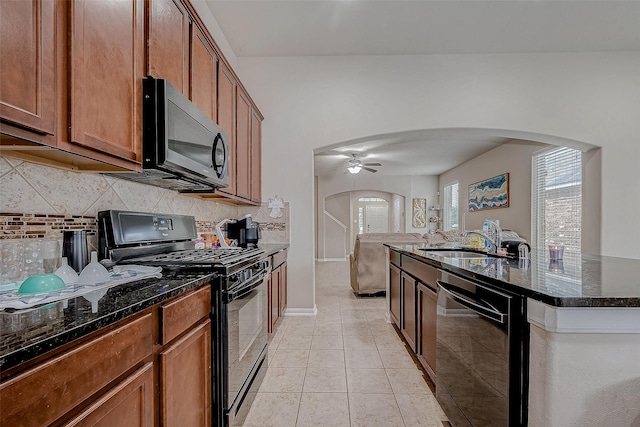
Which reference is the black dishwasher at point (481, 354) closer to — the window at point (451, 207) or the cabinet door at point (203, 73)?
the cabinet door at point (203, 73)

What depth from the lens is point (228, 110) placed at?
265cm

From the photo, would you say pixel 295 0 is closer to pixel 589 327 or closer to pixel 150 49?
pixel 150 49

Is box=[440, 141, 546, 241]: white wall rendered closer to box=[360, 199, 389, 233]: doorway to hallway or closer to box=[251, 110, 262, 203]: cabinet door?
box=[251, 110, 262, 203]: cabinet door

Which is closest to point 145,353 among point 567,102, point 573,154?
point 567,102

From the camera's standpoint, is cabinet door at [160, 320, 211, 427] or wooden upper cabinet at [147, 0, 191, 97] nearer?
cabinet door at [160, 320, 211, 427]

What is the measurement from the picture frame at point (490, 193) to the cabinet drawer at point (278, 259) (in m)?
4.43

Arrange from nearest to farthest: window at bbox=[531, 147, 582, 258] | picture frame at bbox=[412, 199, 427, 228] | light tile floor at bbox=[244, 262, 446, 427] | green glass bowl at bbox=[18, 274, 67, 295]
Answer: green glass bowl at bbox=[18, 274, 67, 295]
light tile floor at bbox=[244, 262, 446, 427]
window at bbox=[531, 147, 582, 258]
picture frame at bbox=[412, 199, 427, 228]

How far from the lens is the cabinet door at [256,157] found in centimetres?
335

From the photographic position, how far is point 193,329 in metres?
1.32

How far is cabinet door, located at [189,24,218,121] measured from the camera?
1995 mm

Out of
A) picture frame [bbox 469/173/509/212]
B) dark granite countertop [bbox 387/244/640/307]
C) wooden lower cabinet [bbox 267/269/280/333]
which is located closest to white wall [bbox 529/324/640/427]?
dark granite countertop [bbox 387/244/640/307]

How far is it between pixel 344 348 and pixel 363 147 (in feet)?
13.9

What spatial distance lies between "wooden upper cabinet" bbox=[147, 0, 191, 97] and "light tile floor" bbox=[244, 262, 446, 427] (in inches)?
77.3

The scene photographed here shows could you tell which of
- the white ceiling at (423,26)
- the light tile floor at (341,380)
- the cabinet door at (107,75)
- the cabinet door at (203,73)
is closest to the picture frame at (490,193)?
the white ceiling at (423,26)
